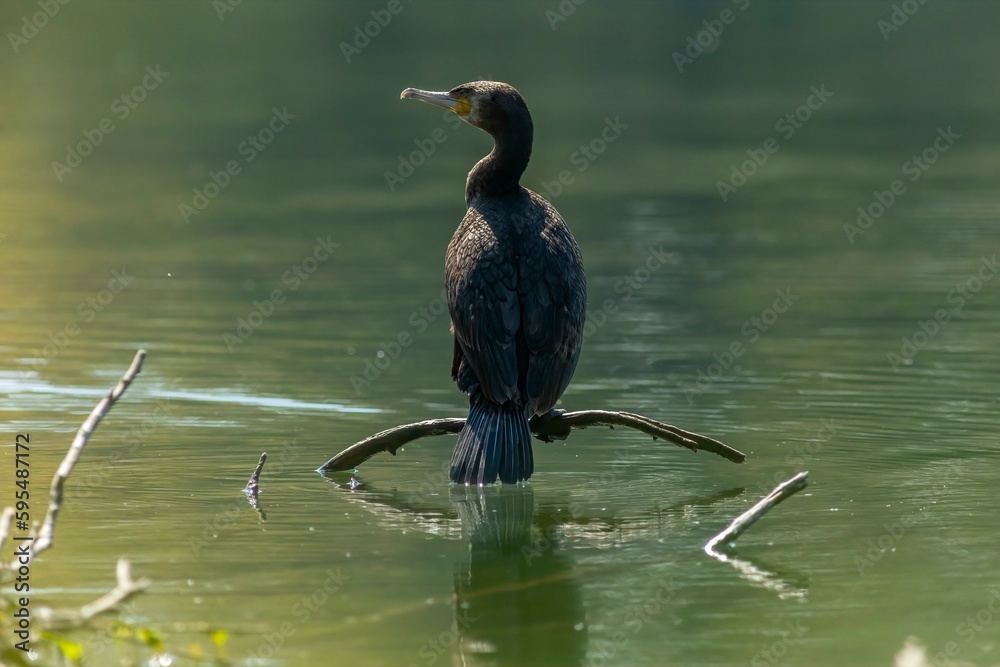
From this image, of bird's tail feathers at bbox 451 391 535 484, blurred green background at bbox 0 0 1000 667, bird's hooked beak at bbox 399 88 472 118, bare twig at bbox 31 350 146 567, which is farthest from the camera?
bird's hooked beak at bbox 399 88 472 118

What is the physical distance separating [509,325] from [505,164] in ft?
3.52

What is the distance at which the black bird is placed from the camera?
682 cm

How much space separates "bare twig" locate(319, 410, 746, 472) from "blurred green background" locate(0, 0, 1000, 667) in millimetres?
140

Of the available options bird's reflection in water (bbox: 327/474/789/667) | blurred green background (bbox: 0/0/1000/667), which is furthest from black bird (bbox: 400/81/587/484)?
blurred green background (bbox: 0/0/1000/667)

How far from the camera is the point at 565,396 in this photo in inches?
370

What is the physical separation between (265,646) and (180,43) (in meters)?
37.8

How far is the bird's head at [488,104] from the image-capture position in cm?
779

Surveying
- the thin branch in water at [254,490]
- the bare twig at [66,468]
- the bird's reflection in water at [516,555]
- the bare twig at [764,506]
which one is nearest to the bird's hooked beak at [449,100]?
the bird's reflection in water at [516,555]

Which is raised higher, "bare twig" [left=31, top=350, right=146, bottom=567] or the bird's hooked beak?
the bird's hooked beak

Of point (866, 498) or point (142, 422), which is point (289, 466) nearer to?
point (142, 422)

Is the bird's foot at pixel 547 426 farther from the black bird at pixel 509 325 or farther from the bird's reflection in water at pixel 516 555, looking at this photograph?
the bird's reflection in water at pixel 516 555

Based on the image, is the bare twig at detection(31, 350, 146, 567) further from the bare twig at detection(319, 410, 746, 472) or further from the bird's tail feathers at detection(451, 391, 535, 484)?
the bare twig at detection(319, 410, 746, 472)

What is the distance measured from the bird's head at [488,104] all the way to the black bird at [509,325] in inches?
17.8

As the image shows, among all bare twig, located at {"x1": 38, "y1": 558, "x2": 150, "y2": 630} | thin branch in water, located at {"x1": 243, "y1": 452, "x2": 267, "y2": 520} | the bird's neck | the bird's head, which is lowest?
bare twig, located at {"x1": 38, "y1": 558, "x2": 150, "y2": 630}
